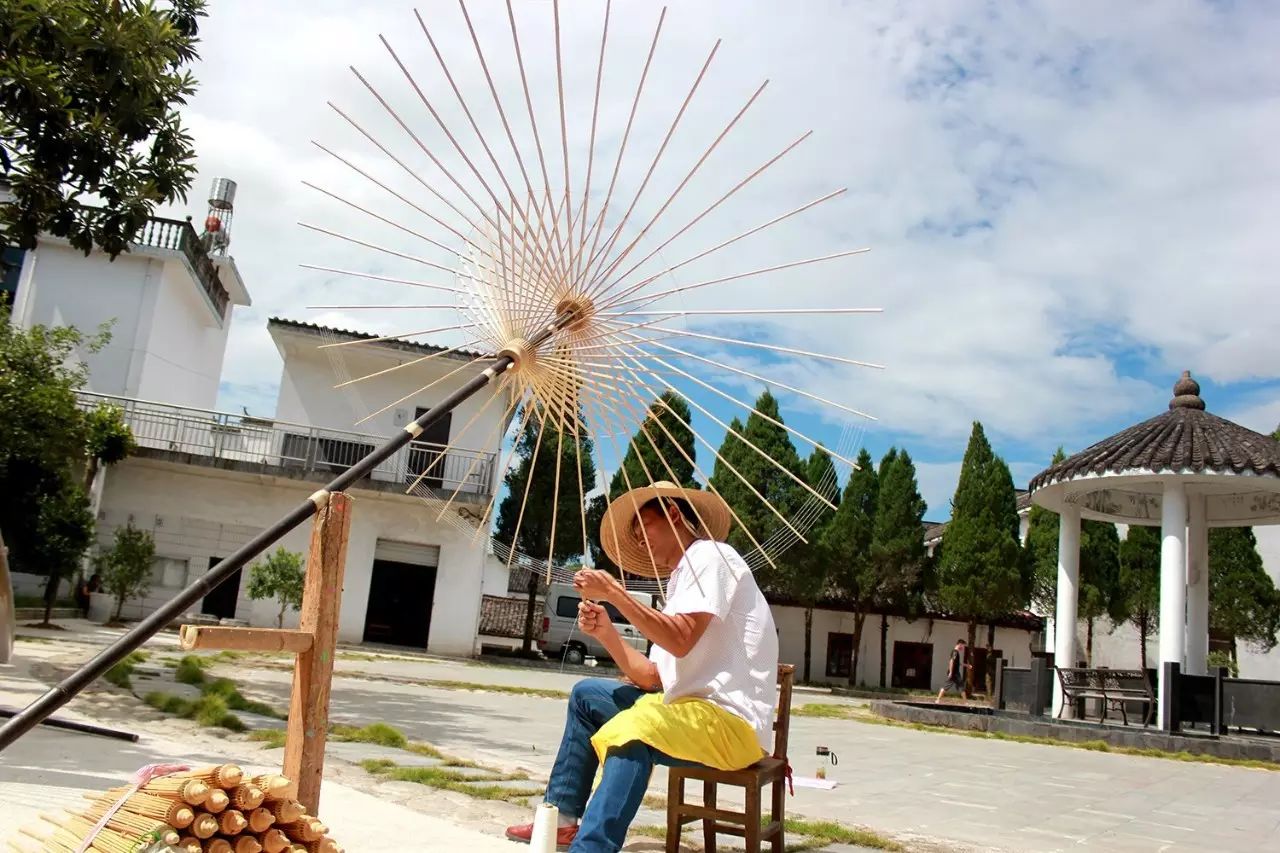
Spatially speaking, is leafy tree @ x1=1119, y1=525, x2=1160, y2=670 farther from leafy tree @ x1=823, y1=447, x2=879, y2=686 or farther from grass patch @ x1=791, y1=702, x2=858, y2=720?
grass patch @ x1=791, y1=702, x2=858, y2=720

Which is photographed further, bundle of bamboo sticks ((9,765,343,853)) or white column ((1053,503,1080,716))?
white column ((1053,503,1080,716))

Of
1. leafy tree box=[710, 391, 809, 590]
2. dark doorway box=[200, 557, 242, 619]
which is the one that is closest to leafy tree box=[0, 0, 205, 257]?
dark doorway box=[200, 557, 242, 619]

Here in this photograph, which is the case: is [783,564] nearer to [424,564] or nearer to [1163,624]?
[424,564]

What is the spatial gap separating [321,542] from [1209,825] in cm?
560

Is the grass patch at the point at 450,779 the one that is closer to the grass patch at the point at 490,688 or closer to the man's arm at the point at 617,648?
the man's arm at the point at 617,648

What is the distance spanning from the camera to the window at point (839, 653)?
1093 inches

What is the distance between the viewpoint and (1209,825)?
5711 millimetres

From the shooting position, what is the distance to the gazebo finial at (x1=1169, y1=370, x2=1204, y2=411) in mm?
13656

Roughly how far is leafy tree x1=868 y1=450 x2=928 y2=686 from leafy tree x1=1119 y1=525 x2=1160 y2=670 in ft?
16.9

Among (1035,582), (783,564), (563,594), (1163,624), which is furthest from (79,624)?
(1035,582)

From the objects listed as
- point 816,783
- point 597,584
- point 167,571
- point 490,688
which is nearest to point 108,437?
point 167,571

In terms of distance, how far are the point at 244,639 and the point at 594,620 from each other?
0.99 meters

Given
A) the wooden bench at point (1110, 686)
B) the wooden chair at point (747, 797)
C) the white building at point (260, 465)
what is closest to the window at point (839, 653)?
the white building at point (260, 465)

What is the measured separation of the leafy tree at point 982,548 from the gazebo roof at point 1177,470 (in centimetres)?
910
